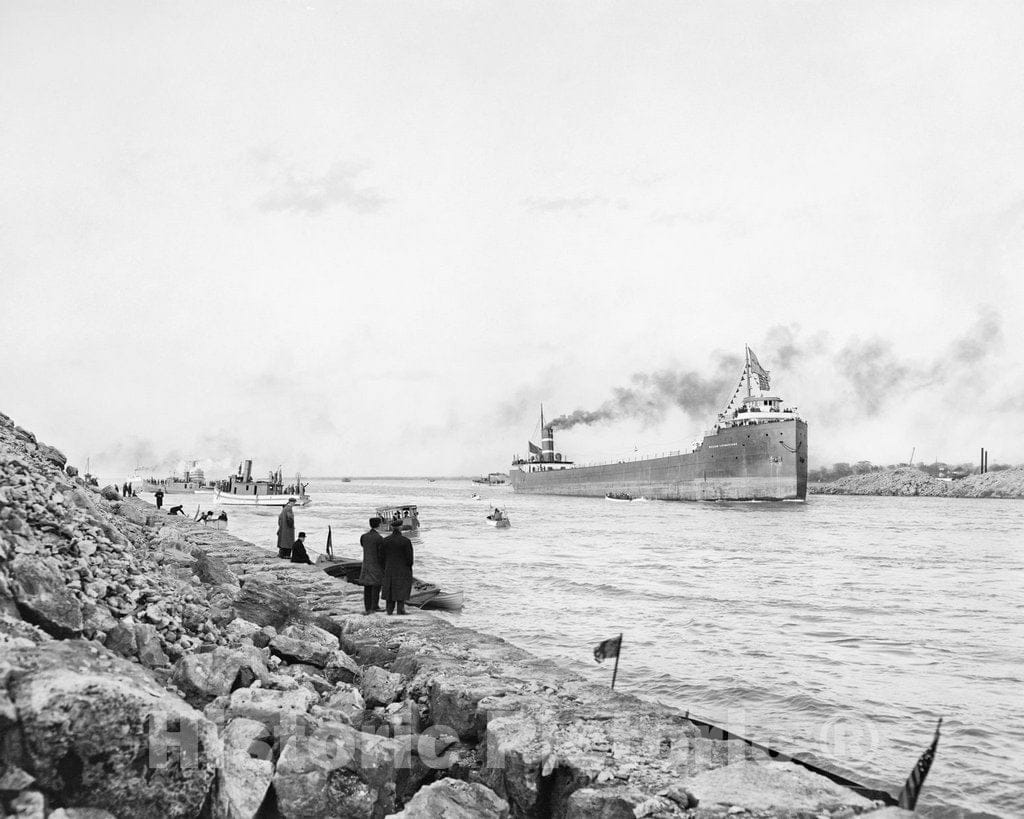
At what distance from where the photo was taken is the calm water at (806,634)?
6.76 metres

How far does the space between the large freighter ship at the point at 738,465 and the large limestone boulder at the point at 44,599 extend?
59.8 metres

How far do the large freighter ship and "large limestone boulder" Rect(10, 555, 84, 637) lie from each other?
59.8 metres

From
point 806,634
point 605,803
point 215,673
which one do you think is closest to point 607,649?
point 605,803

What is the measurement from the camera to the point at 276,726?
12.8 ft

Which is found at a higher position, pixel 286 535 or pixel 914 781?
pixel 914 781

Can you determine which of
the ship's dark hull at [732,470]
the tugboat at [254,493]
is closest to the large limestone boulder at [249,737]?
the tugboat at [254,493]

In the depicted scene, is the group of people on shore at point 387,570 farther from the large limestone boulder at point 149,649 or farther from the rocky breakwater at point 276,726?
the large limestone boulder at point 149,649

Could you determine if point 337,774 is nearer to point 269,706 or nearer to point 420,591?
point 269,706

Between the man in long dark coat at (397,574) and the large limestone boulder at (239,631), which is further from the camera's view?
the man in long dark coat at (397,574)

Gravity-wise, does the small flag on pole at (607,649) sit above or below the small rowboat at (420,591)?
above

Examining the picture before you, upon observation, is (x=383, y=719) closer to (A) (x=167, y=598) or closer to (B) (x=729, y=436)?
(A) (x=167, y=598)

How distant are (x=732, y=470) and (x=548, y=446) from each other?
4557cm

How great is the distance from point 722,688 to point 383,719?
4.96 meters

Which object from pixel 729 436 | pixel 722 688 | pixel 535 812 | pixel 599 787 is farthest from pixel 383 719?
pixel 729 436
